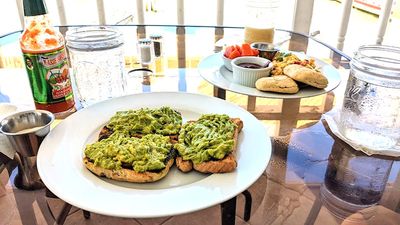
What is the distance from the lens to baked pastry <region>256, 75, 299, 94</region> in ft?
3.05

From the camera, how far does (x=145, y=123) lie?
0.72 m

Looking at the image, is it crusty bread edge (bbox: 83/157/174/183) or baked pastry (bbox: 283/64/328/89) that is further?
baked pastry (bbox: 283/64/328/89)

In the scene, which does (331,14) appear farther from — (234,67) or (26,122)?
Answer: (26,122)

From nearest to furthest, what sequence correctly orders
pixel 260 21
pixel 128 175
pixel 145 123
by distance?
1. pixel 128 175
2. pixel 145 123
3. pixel 260 21

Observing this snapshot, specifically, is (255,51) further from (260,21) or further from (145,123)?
(145,123)

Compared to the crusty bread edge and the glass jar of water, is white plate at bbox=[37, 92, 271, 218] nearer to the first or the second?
the crusty bread edge

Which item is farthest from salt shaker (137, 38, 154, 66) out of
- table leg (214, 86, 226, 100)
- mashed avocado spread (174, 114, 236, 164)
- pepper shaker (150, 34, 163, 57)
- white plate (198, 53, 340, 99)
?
mashed avocado spread (174, 114, 236, 164)

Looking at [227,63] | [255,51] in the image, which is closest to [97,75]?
[227,63]

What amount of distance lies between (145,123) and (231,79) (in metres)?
0.41

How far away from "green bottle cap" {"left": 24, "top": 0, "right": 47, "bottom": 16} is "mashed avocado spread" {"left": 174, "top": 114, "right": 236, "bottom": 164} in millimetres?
427

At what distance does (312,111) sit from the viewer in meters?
1.00

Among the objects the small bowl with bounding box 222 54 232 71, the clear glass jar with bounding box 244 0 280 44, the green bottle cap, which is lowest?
the small bowl with bounding box 222 54 232 71

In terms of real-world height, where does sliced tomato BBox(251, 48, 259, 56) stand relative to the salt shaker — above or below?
above

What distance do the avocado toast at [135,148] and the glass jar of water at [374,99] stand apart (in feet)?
1.39
